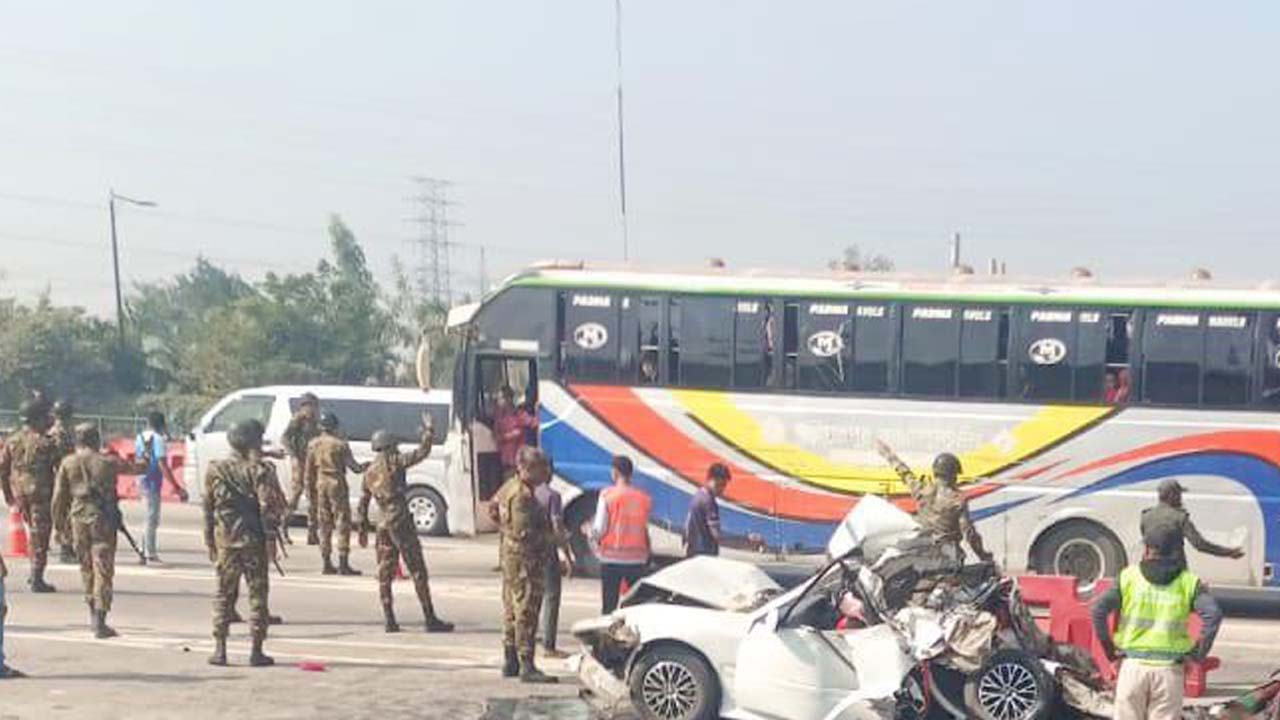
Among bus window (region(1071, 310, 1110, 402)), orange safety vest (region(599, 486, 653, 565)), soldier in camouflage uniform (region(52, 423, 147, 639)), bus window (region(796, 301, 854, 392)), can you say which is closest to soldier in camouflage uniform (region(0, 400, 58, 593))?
soldier in camouflage uniform (region(52, 423, 147, 639))

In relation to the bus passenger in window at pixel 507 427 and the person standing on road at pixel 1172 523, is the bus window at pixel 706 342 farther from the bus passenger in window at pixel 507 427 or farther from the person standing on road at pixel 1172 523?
the person standing on road at pixel 1172 523

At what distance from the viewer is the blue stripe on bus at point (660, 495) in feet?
58.9

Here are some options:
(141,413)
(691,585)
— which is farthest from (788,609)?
(141,413)

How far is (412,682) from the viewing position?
11891 millimetres

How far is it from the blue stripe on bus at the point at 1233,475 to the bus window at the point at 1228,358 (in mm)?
619

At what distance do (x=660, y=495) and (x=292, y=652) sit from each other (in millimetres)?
5937

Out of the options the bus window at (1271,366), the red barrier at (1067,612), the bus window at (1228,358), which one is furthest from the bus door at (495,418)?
the red barrier at (1067,612)

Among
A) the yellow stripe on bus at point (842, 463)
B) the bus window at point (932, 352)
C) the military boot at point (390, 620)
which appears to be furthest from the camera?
the bus window at point (932, 352)

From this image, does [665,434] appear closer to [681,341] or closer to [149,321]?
[681,341]

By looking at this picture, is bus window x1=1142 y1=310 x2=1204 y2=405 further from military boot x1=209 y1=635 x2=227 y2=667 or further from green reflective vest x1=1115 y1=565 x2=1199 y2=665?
military boot x1=209 y1=635 x2=227 y2=667

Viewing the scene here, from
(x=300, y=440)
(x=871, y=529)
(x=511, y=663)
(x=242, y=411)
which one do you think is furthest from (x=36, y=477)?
(x=871, y=529)

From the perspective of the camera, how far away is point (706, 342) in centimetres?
1831

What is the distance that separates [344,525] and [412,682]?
6.18 meters

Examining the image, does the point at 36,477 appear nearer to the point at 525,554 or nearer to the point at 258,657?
the point at 258,657
